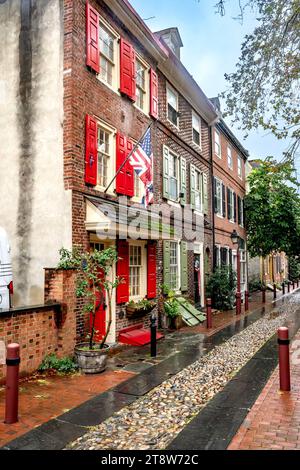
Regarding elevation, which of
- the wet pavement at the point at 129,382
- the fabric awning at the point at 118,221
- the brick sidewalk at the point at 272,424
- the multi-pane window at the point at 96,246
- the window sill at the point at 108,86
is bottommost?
the wet pavement at the point at 129,382

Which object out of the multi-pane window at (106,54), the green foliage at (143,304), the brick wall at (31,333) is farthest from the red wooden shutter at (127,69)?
the brick wall at (31,333)

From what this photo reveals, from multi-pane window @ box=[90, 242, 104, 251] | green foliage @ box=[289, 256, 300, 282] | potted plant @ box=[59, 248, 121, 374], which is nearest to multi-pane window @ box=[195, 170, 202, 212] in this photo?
multi-pane window @ box=[90, 242, 104, 251]

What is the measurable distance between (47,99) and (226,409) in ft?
23.7

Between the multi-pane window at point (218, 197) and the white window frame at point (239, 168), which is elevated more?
the white window frame at point (239, 168)

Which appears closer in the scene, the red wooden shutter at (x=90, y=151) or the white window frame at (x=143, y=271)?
the red wooden shutter at (x=90, y=151)

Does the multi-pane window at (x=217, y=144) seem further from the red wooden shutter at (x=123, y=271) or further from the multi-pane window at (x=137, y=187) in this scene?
the red wooden shutter at (x=123, y=271)

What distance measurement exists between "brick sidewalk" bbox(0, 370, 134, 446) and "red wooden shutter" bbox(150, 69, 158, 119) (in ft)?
27.0

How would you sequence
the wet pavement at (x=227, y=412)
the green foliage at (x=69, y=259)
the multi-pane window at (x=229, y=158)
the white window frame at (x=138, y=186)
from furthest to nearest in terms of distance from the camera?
the multi-pane window at (x=229, y=158)
the white window frame at (x=138, y=186)
the green foliage at (x=69, y=259)
the wet pavement at (x=227, y=412)

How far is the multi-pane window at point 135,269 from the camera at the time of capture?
10469 mm

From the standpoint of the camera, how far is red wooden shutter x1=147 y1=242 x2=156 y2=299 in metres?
11.1

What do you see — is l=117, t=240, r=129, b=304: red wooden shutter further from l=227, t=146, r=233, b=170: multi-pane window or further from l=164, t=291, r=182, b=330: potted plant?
l=227, t=146, r=233, b=170: multi-pane window

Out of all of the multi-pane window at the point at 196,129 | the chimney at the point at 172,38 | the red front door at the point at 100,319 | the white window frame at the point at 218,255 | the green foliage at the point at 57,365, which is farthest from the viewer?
the white window frame at the point at 218,255

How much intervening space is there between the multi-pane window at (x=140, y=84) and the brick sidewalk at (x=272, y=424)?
8.89 m

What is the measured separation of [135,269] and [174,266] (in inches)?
121
